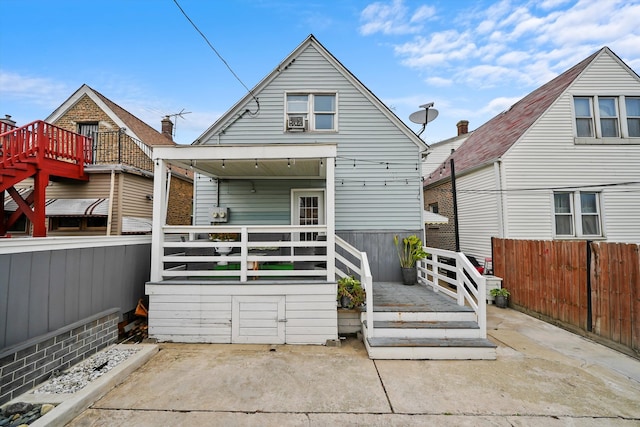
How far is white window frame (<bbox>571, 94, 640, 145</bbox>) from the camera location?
8.29 meters

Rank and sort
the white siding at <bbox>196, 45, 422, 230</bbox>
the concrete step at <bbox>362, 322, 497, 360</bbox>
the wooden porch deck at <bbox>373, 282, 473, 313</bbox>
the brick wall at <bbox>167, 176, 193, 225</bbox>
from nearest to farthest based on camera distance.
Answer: the concrete step at <bbox>362, 322, 497, 360</bbox>, the wooden porch deck at <bbox>373, 282, 473, 313</bbox>, the white siding at <bbox>196, 45, 422, 230</bbox>, the brick wall at <bbox>167, 176, 193, 225</bbox>

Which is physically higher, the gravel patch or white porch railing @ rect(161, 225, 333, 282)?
white porch railing @ rect(161, 225, 333, 282)

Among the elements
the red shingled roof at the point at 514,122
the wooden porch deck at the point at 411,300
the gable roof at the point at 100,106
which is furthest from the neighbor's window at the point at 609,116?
the gable roof at the point at 100,106

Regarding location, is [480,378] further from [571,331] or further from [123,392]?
[123,392]

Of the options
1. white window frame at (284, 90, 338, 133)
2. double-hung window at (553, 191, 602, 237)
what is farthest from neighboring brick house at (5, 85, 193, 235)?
double-hung window at (553, 191, 602, 237)

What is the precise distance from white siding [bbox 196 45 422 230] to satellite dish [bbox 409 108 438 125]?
945mm

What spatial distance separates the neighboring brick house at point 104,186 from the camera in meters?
8.16

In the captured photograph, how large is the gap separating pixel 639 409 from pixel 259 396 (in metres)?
4.32

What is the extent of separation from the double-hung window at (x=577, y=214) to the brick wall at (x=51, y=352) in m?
11.9

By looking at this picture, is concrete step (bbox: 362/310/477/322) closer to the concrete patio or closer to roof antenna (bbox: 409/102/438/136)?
the concrete patio

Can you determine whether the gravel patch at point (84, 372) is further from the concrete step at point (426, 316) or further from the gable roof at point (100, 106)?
the gable roof at point (100, 106)

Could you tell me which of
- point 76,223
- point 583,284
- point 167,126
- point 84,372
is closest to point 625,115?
point 583,284

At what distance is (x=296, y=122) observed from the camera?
7.26 meters

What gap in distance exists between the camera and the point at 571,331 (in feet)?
17.1
